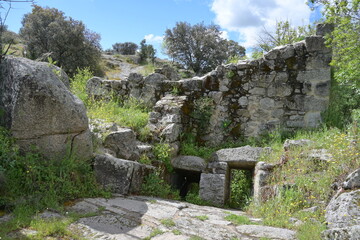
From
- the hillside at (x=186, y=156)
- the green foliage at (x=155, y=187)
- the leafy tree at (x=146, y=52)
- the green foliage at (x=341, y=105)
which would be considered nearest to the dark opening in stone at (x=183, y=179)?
the hillside at (x=186, y=156)

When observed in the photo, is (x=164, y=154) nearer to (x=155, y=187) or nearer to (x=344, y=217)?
(x=155, y=187)

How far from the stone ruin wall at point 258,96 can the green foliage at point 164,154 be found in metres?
0.33

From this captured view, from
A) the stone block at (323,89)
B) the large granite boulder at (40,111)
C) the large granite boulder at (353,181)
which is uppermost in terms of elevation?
the stone block at (323,89)

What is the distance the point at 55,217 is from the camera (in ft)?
11.1

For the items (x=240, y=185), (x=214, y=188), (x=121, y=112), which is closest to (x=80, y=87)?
(x=121, y=112)

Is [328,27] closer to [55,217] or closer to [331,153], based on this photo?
[331,153]

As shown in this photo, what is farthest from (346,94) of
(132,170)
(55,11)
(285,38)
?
(55,11)

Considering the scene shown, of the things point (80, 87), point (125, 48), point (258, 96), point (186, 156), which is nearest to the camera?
point (186, 156)

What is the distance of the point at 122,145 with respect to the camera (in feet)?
17.8

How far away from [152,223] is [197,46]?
68.2 feet

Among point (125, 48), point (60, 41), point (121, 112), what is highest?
point (125, 48)

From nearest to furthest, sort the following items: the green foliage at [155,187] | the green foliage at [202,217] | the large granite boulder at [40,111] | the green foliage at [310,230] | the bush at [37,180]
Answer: the green foliage at [310,230] < the bush at [37,180] < the green foliage at [202,217] < the large granite boulder at [40,111] < the green foliage at [155,187]

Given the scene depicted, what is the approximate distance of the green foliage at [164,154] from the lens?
5859 mm

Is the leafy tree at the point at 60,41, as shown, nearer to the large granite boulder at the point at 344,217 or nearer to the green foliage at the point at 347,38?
the green foliage at the point at 347,38
